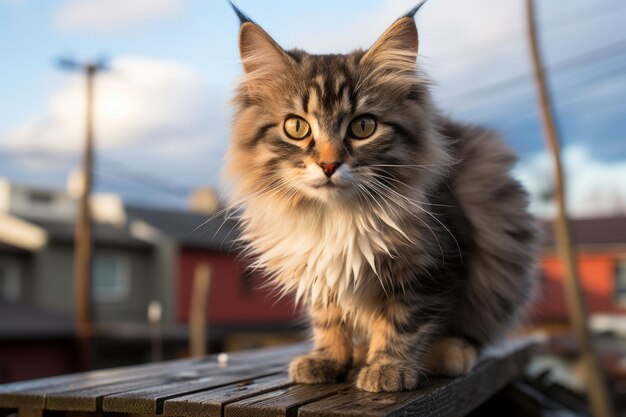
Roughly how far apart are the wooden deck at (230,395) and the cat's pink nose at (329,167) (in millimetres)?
671

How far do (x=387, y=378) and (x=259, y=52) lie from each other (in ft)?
4.10

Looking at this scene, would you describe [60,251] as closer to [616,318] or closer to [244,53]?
[616,318]

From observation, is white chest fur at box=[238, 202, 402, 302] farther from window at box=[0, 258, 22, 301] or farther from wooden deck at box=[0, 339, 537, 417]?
window at box=[0, 258, 22, 301]

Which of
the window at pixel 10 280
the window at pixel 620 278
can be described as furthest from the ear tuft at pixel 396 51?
the window at pixel 620 278

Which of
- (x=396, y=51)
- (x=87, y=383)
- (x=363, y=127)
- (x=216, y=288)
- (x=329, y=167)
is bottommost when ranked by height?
(x=216, y=288)

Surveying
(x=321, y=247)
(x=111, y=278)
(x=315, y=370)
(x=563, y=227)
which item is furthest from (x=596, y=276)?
(x=321, y=247)

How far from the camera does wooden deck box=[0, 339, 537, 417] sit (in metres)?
1.80

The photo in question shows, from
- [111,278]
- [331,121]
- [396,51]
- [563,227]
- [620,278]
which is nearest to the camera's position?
[331,121]

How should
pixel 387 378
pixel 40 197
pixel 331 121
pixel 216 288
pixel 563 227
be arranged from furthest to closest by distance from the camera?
pixel 40 197
pixel 216 288
pixel 563 227
pixel 331 121
pixel 387 378

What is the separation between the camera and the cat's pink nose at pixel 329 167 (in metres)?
2.11

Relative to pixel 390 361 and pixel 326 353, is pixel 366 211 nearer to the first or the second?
pixel 390 361

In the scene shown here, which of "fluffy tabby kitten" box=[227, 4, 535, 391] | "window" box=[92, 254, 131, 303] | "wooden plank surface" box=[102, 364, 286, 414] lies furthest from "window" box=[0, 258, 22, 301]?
"fluffy tabby kitten" box=[227, 4, 535, 391]

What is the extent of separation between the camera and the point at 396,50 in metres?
2.46

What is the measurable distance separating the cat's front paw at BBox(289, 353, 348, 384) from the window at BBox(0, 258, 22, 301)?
1945cm
